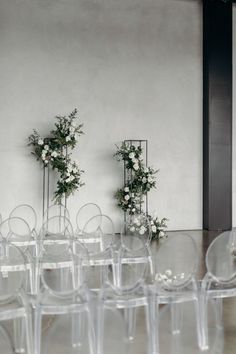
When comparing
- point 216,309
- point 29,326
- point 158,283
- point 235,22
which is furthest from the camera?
point 235,22

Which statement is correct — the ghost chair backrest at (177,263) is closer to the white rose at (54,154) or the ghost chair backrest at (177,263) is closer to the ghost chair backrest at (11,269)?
the ghost chair backrest at (11,269)

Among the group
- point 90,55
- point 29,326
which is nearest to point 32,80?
point 90,55

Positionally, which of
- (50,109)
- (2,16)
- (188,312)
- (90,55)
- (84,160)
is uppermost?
(2,16)

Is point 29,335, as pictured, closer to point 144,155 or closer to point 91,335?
point 91,335

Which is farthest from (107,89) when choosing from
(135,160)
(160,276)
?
(160,276)

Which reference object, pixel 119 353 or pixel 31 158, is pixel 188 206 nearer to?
pixel 31 158

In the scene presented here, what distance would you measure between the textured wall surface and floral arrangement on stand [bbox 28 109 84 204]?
0.52m

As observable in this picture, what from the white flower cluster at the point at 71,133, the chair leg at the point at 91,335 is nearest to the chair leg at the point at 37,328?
the chair leg at the point at 91,335

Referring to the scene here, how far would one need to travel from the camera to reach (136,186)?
30.5 ft

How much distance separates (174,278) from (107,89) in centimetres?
642

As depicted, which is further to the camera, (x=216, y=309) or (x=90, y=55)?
(x=90, y=55)

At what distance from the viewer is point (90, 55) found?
9.61m

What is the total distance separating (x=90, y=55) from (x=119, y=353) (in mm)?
7029

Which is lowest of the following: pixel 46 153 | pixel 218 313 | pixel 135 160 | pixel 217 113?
pixel 218 313
